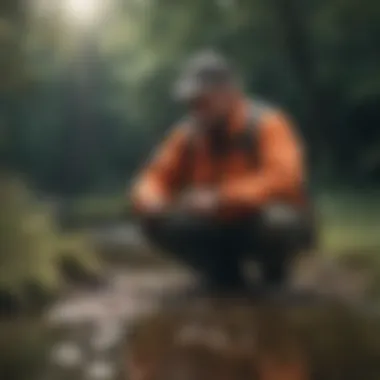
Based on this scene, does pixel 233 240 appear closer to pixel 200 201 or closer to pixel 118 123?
pixel 200 201

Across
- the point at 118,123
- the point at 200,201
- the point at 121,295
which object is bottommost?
the point at 121,295

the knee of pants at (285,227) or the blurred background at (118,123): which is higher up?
the blurred background at (118,123)

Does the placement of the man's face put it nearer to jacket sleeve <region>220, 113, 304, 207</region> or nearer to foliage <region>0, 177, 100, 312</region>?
jacket sleeve <region>220, 113, 304, 207</region>

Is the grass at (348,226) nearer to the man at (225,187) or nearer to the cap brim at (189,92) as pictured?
the man at (225,187)

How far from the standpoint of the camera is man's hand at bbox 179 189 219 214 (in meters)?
1.68

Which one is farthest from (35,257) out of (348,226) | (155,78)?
(348,226)

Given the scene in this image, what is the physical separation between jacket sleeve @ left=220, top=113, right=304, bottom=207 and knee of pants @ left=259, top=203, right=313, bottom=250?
0.03 metres

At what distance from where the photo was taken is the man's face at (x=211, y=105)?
1713mm

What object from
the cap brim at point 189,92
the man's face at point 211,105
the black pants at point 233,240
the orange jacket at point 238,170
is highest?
the cap brim at point 189,92

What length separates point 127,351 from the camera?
5.41 ft

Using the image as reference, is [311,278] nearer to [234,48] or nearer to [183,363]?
[183,363]

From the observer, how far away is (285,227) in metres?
1.68

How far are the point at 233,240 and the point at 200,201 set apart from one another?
9 centimetres

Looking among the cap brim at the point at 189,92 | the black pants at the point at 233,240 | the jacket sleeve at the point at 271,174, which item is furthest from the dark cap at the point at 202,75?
the black pants at the point at 233,240
